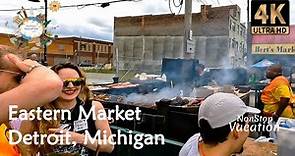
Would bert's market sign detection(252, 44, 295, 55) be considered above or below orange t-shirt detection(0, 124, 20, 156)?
above

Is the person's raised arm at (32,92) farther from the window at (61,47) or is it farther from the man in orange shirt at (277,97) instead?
the window at (61,47)

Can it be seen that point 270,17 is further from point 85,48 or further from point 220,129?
point 85,48

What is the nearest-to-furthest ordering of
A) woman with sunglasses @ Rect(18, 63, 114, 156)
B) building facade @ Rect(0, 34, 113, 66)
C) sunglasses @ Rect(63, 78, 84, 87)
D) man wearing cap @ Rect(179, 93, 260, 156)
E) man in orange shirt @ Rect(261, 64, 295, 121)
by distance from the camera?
man wearing cap @ Rect(179, 93, 260, 156) < woman with sunglasses @ Rect(18, 63, 114, 156) < sunglasses @ Rect(63, 78, 84, 87) < man in orange shirt @ Rect(261, 64, 295, 121) < building facade @ Rect(0, 34, 113, 66)

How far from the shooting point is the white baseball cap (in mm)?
1798

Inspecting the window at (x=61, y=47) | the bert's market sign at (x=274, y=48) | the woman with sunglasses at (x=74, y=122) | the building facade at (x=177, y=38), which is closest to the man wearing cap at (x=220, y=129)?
the woman with sunglasses at (x=74, y=122)

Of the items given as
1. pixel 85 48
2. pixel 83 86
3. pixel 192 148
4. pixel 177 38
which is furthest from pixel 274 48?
pixel 192 148

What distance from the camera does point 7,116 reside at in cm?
113

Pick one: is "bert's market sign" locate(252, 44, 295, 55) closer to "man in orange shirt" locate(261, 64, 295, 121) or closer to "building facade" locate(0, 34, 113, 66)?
"building facade" locate(0, 34, 113, 66)

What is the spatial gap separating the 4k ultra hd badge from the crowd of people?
172 inches

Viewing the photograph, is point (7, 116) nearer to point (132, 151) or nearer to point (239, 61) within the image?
point (132, 151)

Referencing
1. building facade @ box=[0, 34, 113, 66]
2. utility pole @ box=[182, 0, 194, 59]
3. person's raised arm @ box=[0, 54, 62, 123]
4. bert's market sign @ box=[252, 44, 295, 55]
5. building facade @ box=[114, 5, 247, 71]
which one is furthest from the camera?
building facade @ box=[114, 5, 247, 71]

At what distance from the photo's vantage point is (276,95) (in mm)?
5762

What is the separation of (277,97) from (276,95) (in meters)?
0.04

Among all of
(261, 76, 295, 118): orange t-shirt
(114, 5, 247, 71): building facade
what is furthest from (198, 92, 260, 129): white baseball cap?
(114, 5, 247, 71): building facade
